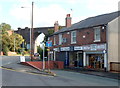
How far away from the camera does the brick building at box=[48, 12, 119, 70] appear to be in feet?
93.0

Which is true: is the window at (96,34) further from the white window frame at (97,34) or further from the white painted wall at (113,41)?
the white painted wall at (113,41)

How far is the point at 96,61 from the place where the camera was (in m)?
30.6

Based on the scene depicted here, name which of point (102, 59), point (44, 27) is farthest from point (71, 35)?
point (44, 27)

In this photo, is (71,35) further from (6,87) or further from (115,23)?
(6,87)

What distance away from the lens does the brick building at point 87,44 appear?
93.0ft

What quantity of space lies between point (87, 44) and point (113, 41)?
4.03 meters

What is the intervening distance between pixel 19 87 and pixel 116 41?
18405 millimetres

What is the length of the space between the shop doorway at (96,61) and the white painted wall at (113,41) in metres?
1.47

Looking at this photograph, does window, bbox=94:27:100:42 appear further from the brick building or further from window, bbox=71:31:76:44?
window, bbox=71:31:76:44

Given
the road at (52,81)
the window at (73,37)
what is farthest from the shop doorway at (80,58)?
the road at (52,81)

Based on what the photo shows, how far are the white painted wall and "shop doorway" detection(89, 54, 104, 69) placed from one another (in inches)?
58.0

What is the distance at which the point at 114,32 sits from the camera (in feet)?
95.3

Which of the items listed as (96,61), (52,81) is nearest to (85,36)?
(96,61)

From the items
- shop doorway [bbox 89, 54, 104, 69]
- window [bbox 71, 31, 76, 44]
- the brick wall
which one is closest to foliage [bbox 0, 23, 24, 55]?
window [bbox 71, 31, 76, 44]
